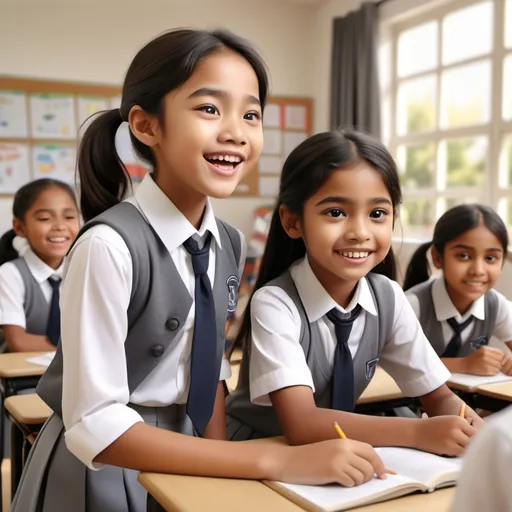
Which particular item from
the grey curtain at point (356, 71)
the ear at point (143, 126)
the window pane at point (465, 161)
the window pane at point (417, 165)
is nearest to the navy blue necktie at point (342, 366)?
the ear at point (143, 126)

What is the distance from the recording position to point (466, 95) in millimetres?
4688

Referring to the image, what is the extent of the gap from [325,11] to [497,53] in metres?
1.92

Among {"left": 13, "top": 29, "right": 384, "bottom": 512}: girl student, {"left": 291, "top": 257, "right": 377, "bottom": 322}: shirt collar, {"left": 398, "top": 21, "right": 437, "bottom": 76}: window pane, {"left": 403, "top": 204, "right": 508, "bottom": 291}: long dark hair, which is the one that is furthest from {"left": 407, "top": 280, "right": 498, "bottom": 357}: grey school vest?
{"left": 398, "top": 21, "right": 437, "bottom": 76}: window pane

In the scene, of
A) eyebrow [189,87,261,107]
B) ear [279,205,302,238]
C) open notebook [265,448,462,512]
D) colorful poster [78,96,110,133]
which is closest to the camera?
open notebook [265,448,462,512]

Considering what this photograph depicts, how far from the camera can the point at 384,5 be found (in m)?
5.11

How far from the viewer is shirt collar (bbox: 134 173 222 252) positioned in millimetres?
1202

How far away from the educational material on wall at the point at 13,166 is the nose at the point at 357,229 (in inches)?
168

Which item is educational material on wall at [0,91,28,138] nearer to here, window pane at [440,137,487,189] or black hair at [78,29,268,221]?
window pane at [440,137,487,189]

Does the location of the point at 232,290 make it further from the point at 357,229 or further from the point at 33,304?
the point at 33,304

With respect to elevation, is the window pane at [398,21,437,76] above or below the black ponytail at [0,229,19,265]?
above

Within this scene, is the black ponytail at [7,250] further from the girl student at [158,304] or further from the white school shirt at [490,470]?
the white school shirt at [490,470]

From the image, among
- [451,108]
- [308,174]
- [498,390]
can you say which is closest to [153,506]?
[308,174]

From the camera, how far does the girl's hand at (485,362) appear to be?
1960 millimetres

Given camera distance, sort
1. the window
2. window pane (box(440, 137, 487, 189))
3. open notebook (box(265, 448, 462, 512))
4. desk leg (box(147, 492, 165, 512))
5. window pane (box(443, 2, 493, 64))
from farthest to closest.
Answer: window pane (box(440, 137, 487, 189)) < window pane (box(443, 2, 493, 64)) < the window < desk leg (box(147, 492, 165, 512)) < open notebook (box(265, 448, 462, 512))
